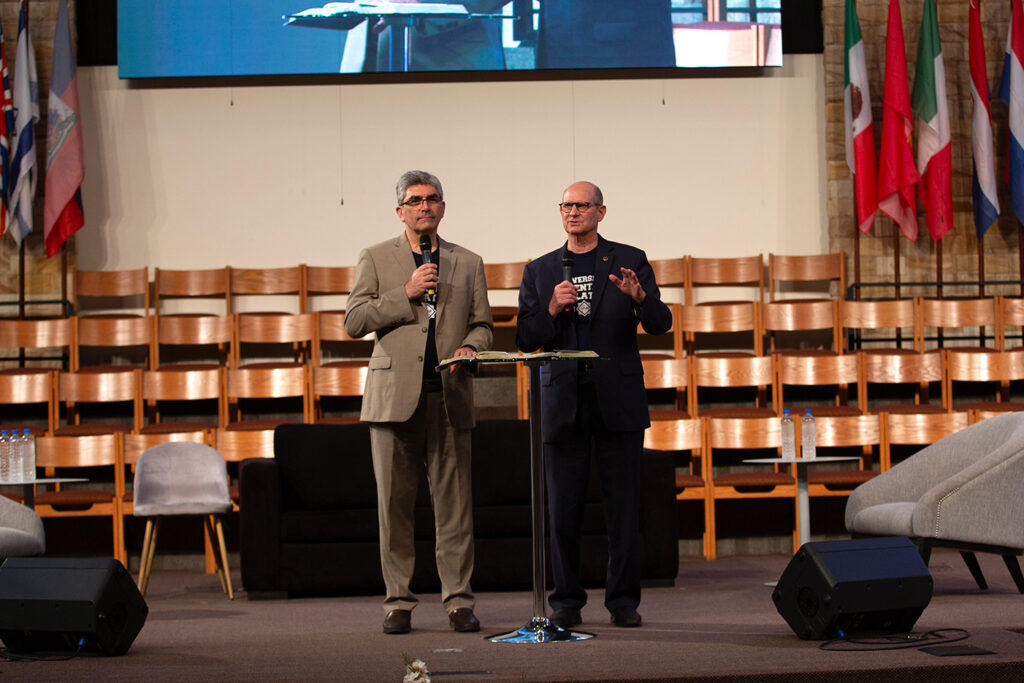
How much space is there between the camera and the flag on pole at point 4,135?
6980mm

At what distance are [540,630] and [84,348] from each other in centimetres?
529

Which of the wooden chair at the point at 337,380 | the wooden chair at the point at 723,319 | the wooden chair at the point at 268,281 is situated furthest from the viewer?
the wooden chair at the point at 268,281

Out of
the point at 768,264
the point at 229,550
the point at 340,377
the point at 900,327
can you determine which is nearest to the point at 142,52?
the point at 340,377

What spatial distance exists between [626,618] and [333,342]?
4.48 meters

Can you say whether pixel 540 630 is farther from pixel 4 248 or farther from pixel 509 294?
pixel 4 248

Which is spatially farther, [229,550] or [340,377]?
[340,377]

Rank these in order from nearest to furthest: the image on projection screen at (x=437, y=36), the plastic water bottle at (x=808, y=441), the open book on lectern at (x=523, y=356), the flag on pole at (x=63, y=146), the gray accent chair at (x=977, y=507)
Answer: the open book on lectern at (x=523, y=356)
the gray accent chair at (x=977, y=507)
the plastic water bottle at (x=808, y=441)
the flag on pole at (x=63, y=146)
the image on projection screen at (x=437, y=36)

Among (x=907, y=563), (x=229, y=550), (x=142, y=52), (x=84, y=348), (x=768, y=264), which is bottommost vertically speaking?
(x=229, y=550)

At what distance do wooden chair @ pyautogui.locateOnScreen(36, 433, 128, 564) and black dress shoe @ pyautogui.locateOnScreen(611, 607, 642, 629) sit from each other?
3.22 m

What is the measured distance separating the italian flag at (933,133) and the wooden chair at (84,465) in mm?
5260

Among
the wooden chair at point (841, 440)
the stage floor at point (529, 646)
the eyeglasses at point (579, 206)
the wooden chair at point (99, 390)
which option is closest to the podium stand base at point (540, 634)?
the stage floor at point (529, 646)

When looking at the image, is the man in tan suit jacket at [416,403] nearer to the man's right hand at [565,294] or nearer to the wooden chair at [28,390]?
the man's right hand at [565,294]

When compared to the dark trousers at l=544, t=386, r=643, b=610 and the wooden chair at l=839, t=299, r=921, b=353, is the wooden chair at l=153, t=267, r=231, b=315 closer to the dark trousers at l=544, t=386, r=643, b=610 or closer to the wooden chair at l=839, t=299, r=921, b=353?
the wooden chair at l=839, t=299, r=921, b=353

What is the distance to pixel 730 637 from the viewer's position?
9.56ft
